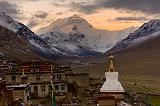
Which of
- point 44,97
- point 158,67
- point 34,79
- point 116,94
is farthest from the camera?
point 158,67

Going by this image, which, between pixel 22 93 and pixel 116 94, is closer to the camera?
pixel 116 94

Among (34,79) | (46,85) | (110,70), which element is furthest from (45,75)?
(110,70)

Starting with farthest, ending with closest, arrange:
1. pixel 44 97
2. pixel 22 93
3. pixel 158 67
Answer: pixel 158 67
pixel 44 97
pixel 22 93

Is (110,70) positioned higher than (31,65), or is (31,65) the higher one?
(31,65)

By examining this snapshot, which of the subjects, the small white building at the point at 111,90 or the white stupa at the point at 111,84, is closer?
the small white building at the point at 111,90

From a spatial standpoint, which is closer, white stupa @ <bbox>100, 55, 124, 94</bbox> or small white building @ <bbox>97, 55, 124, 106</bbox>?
small white building @ <bbox>97, 55, 124, 106</bbox>

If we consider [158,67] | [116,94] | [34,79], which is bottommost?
[116,94]

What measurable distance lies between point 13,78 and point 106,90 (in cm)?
4807

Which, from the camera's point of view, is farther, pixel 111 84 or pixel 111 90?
pixel 111 84

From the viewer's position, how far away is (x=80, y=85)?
68000mm

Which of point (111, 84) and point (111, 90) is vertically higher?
point (111, 84)

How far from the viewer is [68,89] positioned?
63156mm

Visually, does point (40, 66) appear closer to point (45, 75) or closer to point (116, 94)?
point (45, 75)

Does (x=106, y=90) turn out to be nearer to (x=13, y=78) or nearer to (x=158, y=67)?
(x=13, y=78)
